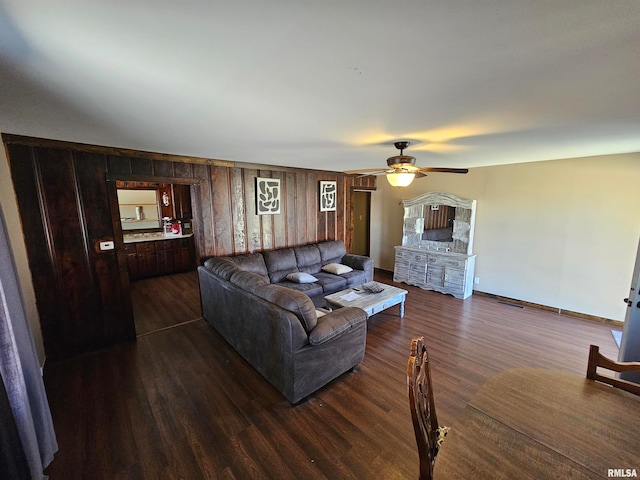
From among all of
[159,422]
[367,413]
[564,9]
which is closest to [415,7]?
[564,9]

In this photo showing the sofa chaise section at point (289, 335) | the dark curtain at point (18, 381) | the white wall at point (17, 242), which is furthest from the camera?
the white wall at point (17, 242)

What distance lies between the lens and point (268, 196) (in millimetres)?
4254

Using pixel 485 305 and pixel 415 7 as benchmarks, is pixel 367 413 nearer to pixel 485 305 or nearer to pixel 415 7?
pixel 415 7

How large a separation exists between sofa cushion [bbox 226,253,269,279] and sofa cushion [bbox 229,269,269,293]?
0.84m

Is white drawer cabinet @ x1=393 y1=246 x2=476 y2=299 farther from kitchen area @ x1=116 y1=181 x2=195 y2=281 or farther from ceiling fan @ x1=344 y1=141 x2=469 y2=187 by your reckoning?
kitchen area @ x1=116 y1=181 x2=195 y2=281

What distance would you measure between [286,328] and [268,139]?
177 cm

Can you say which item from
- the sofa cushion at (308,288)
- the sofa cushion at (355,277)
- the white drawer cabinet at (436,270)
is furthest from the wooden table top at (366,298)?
the white drawer cabinet at (436,270)

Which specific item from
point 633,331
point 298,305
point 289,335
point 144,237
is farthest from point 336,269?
point 144,237

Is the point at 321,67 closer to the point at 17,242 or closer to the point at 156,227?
the point at 17,242

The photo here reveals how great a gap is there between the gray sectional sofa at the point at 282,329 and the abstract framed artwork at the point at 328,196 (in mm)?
2398

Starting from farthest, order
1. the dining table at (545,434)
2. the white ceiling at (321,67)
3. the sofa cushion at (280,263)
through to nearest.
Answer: the sofa cushion at (280,263), the dining table at (545,434), the white ceiling at (321,67)

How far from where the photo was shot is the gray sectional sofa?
210cm

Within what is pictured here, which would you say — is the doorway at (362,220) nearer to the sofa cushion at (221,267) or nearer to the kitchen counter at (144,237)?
the sofa cushion at (221,267)

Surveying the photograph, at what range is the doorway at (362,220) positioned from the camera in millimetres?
6820
